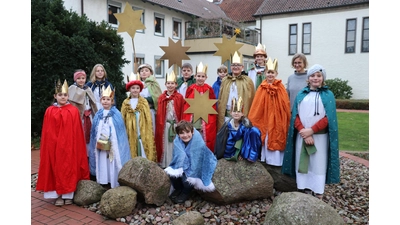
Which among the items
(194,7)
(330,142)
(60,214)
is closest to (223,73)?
(330,142)

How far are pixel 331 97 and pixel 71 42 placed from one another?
654 centimetres

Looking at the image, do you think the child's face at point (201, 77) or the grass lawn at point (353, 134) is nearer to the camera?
the child's face at point (201, 77)

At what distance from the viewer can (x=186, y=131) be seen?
451cm

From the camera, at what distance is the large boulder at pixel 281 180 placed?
483 cm

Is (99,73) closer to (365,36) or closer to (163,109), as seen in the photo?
(163,109)

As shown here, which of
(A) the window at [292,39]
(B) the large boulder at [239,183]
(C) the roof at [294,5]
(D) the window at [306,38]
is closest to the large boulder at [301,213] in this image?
(B) the large boulder at [239,183]

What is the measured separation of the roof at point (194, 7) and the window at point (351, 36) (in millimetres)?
9330

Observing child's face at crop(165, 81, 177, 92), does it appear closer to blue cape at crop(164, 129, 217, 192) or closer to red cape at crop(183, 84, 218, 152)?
red cape at crop(183, 84, 218, 152)

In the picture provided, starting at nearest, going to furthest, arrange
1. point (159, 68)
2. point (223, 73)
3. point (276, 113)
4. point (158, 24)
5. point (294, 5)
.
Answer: point (276, 113), point (223, 73), point (158, 24), point (159, 68), point (294, 5)

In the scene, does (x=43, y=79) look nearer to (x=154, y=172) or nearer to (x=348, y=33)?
(x=154, y=172)

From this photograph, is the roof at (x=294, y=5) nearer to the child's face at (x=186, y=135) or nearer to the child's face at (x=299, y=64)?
the child's face at (x=299, y=64)

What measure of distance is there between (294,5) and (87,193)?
25.4m

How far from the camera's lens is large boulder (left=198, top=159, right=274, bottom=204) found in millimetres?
4387

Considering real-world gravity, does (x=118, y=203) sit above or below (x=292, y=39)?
below
